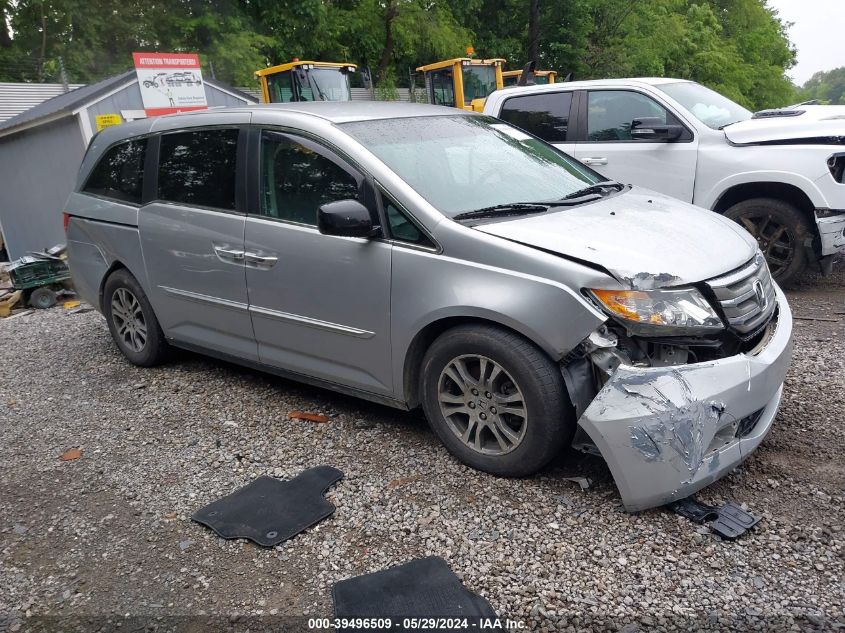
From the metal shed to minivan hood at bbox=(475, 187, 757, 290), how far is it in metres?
10.7

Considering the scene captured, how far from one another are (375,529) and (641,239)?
70.2 inches

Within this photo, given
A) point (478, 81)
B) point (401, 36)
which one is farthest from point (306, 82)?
point (401, 36)

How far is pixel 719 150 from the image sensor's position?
6.15 metres

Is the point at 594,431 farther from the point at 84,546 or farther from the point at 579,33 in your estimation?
the point at 579,33

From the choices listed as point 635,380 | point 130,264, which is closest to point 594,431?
point 635,380

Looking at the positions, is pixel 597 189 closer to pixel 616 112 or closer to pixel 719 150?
pixel 719 150

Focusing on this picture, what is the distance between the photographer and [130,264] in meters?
4.89

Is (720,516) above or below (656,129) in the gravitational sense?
below

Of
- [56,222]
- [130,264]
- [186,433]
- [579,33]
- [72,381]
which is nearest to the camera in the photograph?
[186,433]

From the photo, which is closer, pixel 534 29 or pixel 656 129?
pixel 656 129

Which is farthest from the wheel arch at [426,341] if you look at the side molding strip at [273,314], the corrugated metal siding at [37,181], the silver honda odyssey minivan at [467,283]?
the corrugated metal siding at [37,181]

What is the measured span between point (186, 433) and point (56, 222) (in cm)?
1077

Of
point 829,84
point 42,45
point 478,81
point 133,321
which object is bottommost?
point 829,84

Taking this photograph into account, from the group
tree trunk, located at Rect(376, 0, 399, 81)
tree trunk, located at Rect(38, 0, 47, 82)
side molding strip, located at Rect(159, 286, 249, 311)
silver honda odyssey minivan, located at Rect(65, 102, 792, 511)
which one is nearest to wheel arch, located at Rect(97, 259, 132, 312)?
silver honda odyssey minivan, located at Rect(65, 102, 792, 511)
